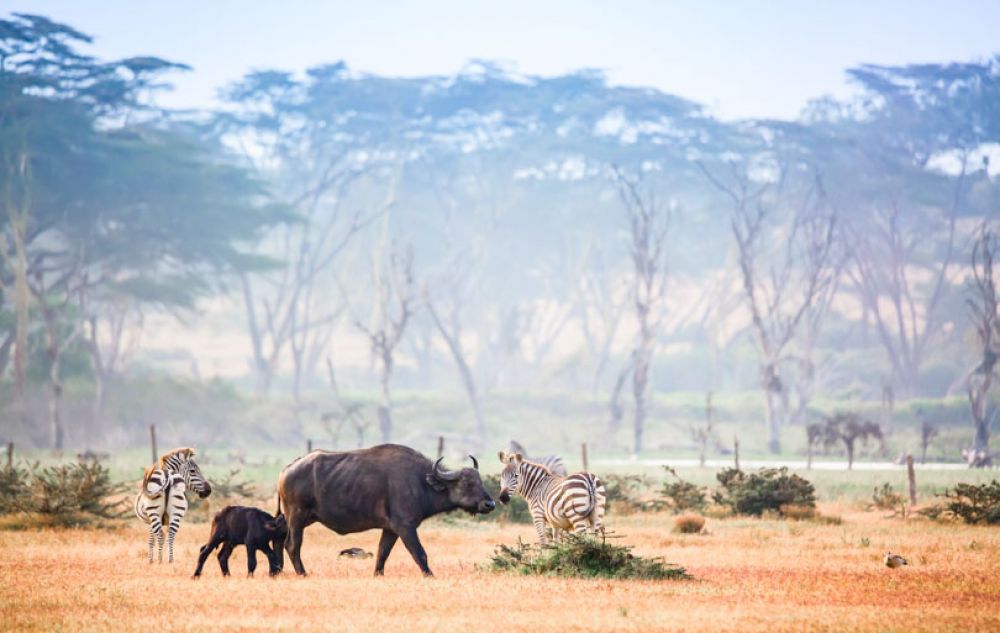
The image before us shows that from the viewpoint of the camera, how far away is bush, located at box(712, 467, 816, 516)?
98.5 feet

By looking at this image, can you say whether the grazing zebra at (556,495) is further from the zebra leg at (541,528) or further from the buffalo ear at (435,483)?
the buffalo ear at (435,483)

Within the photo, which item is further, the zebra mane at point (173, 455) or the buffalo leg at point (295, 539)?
the zebra mane at point (173, 455)

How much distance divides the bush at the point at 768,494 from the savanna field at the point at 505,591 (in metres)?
5.89

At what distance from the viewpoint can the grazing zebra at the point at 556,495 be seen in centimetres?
1950

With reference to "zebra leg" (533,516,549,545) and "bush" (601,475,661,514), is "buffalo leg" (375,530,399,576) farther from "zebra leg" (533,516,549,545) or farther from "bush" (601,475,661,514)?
"bush" (601,475,661,514)

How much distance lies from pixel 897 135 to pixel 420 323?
28302 mm

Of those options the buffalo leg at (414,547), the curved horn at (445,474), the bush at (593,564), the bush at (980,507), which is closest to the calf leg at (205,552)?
the buffalo leg at (414,547)

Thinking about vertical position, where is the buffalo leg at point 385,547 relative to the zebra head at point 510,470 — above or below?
below

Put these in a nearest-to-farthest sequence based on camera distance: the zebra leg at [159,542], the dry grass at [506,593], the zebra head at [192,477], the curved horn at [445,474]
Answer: the dry grass at [506,593] < the curved horn at [445,474] < the zebra leg at [159,542] < the zebra head at [192,477]

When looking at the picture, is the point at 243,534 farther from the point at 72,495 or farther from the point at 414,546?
the point at 72,495

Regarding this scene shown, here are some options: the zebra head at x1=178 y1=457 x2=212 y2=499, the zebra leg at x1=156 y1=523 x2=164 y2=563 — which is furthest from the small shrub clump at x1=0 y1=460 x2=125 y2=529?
the zebra head at x1=178 y1=457 x2=212 y2=499

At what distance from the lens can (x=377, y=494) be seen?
730 inches

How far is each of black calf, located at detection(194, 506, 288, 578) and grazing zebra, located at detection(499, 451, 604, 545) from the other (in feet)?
10.0

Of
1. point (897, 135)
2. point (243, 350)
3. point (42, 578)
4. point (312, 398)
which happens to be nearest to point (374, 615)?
point (42, 578)
